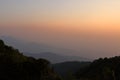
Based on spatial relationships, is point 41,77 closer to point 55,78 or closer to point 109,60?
point 55,78

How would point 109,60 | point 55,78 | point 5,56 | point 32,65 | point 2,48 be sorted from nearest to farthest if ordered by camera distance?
point 55,78 < point 32,65 < point 5,56 < point 2,48 < point 109,60

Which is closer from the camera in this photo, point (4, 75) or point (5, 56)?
point (4, 75)

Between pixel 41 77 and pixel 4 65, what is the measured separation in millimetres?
5705

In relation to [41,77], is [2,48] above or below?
above

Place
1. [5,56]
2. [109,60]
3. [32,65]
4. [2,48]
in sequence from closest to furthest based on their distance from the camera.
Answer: [32,65] < [5,56] < [2,48] < [109,60]

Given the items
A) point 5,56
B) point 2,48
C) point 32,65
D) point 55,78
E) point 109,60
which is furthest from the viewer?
point 109,60

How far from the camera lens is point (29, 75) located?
4312 cm

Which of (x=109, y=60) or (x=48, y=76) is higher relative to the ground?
(x=109, y=60)

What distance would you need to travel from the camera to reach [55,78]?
4188cm

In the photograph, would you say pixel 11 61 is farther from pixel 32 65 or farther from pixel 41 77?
pixel 41 77

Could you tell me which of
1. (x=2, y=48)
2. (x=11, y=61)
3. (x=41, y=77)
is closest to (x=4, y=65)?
(x=11, y=61)

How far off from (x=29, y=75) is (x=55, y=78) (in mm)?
3250

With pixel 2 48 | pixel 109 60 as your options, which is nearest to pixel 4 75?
pixel 2 48

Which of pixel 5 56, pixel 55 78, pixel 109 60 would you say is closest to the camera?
pixel 55 78
